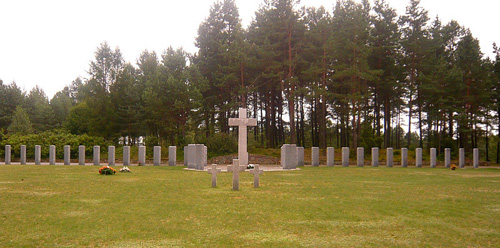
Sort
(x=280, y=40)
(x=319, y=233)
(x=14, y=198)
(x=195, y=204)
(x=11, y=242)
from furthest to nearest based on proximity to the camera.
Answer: (x=280, y=40), (x=14, y=198), (x=195, y=204), (x=319, y=233), (x=11, y=242)

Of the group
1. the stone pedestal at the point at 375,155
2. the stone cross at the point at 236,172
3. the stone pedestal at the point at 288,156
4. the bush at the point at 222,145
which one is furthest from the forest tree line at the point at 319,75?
the stone cross at the point at 236,172

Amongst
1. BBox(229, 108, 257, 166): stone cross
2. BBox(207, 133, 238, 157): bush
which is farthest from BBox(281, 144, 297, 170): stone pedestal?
BBox(207, 133, 238, 157): bush

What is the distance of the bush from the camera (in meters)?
33.5

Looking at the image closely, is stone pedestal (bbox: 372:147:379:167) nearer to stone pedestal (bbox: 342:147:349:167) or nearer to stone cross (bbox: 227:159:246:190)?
stone pedestal (bbox: 342:147:349:167)

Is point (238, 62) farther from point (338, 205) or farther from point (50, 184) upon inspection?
point (338, 205)

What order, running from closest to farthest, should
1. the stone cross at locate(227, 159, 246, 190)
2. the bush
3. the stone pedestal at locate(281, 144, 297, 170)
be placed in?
the stone cross at locate(227, 159, 246, 190)
the stone pedestal at locate(281, 144, 297, 170)
the bush

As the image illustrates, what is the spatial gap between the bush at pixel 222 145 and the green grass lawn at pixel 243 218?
74.4ft

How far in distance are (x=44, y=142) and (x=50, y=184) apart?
25.4 meters

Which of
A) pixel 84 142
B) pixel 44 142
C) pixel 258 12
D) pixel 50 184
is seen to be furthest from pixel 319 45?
pixel 50 184

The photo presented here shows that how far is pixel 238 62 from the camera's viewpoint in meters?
37.3

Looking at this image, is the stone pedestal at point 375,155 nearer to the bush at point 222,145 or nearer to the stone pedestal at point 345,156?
the stone pedestal at point 345,156

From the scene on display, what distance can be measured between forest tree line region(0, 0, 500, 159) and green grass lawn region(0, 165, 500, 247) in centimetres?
2479

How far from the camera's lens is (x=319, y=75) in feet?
127

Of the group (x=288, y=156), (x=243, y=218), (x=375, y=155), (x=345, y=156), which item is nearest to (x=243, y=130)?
(x=288, y=156)
